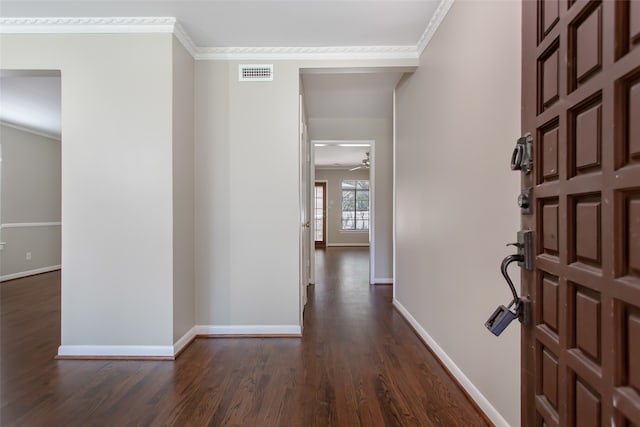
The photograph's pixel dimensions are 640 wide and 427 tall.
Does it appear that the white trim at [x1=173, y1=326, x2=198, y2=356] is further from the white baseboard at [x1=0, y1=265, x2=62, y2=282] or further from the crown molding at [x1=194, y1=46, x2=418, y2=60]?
the white baseboard at [x1=0, y1=265, x2=62, y2=282]

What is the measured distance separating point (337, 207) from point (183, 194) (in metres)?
8.07

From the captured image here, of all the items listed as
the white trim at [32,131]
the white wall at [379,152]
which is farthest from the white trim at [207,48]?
the white trim at [32,131]

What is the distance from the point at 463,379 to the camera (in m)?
1.96

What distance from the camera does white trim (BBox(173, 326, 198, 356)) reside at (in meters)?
2.48

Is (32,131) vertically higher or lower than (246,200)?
higher

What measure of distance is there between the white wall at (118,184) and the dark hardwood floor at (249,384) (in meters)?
0.33

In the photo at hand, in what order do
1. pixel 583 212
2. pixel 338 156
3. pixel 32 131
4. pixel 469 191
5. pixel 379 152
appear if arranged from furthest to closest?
1. pixel 338 156
2. pixel 32 131
3. pixel 379 152
4. pixel 469 191
5. pixel 583 212

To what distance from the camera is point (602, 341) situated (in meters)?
0.67

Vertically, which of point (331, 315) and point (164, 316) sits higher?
point (164, 316)

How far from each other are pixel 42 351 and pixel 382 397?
2697 millimetres

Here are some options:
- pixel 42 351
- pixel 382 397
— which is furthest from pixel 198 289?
pixel 382 397

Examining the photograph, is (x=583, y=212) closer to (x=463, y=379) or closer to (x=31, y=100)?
(x=463, y=379)

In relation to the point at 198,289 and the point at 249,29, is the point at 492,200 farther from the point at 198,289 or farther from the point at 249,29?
the point at 198,289

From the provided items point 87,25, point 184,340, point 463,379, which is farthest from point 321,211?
point 463,379
